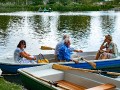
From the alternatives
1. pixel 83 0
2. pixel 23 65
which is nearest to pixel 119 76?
pixel 23 65

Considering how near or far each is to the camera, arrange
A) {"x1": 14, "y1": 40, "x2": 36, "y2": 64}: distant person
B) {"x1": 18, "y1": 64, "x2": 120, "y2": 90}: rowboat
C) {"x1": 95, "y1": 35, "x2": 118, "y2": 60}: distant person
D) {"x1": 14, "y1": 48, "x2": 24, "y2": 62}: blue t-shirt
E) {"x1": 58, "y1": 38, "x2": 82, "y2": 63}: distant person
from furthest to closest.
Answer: {"x1": 95, "y1": 35, "x2": 118, "y2": 60}: distant person < {"x1": 58, "y1": 38, "x2": 82, "y2": 63}: distant person < {"x1": 14, "y1": 48, "x2": 24, "y2": 62}: blue t-shirt < {"x1": 14, "y1": 40, "x2": 36, "y2": 64}: distant person < {"x1": 18, "y1": 64, "x2": 120, "y2": 90}: rowboat

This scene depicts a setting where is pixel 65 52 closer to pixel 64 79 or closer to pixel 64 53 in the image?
pixel 64 53

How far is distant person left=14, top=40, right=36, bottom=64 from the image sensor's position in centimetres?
1580

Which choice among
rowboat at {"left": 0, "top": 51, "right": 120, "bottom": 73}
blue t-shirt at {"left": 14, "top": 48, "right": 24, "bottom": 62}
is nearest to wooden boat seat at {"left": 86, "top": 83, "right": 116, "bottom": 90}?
rowboat at {"left": 0, "top": 51, "right": 120, "bottom": 73}

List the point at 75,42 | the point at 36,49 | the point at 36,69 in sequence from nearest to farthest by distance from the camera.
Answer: the point at 36,69, the point at 36,49, the point at 75,42

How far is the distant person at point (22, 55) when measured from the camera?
15802mm

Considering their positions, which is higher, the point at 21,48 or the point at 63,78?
the point at 21,48

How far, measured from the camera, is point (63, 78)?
13383mm

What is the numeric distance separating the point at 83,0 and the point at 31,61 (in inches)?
4740

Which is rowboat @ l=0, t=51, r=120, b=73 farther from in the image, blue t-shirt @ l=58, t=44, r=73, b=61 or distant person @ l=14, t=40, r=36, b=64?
blue t-shirt @ l=58, t=44, r=73, b=61

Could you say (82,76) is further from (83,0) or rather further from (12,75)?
(83,0)

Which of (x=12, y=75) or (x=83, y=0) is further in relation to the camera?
(x=83, y=0)

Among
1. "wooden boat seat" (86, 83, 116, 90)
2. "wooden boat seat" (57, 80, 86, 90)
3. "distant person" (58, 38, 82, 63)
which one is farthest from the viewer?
"distant person" (58, 38, 82, 63)

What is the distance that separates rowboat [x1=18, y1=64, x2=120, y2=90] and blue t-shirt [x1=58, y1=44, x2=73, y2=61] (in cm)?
258
